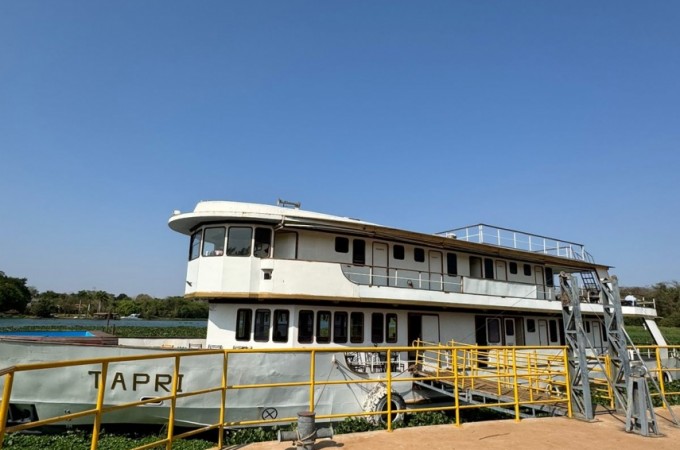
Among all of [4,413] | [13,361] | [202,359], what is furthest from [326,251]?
[4,413]

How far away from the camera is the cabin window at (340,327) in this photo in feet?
45.2

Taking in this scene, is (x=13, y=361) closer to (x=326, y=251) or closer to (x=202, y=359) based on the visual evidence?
(x=202, y=359)

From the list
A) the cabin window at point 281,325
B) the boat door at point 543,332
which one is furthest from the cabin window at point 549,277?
the cabin window at point 281,325

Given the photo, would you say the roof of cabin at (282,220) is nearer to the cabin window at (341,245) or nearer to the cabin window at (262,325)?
the cabin window at (341,245)

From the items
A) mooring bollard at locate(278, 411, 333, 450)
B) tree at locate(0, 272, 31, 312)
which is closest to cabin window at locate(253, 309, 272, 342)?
mooring bollard at locate(278, 411, 333, 450)

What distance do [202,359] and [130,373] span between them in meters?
1.61

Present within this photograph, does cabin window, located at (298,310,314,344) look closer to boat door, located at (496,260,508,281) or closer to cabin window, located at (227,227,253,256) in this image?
cabin window, located at (227,227,253,256)

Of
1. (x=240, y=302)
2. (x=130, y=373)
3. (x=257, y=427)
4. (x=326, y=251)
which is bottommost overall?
(x=257, y=427)

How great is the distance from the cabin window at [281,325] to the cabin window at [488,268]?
9474 mm

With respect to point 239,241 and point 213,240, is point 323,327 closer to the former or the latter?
point 239,241

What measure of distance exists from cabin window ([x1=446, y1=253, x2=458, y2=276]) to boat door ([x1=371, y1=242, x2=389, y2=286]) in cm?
314

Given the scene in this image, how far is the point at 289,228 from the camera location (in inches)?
533

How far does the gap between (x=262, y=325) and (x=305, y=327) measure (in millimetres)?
1296

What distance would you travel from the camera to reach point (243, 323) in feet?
43.1
